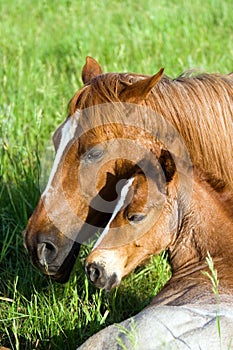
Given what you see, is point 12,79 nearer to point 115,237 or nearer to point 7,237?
point 7,237

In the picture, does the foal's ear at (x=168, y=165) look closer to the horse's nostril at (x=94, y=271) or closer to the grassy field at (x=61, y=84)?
the horse's nostril at (x=94, y=271)

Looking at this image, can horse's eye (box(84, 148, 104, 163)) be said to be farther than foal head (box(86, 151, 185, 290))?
Yes

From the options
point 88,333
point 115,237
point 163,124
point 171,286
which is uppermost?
point 163,124

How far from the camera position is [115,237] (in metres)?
3.67

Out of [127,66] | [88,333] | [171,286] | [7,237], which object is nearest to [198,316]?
[171,286]

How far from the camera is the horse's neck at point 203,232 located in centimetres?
376

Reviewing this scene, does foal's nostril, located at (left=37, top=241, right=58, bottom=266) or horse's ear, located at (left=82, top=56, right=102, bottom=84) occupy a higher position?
horse's ear, located at (left=82, top=56, right=102, bottom=84)

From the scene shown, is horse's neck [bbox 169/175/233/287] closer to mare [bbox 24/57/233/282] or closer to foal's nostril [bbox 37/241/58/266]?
mare [bbox 24/57/233/282]

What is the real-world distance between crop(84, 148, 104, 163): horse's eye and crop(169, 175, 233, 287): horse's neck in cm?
47

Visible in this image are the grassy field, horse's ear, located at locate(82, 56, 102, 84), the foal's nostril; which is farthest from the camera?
horse's ear, located at locate(82, 56, 102, 84)

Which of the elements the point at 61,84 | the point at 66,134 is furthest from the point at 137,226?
the point at 61,84

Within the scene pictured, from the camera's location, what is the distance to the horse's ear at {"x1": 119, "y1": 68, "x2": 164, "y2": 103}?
3.84m

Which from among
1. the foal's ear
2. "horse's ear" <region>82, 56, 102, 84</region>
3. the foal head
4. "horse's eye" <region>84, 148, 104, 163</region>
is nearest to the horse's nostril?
the foal head

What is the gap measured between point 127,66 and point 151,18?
4.02ft
